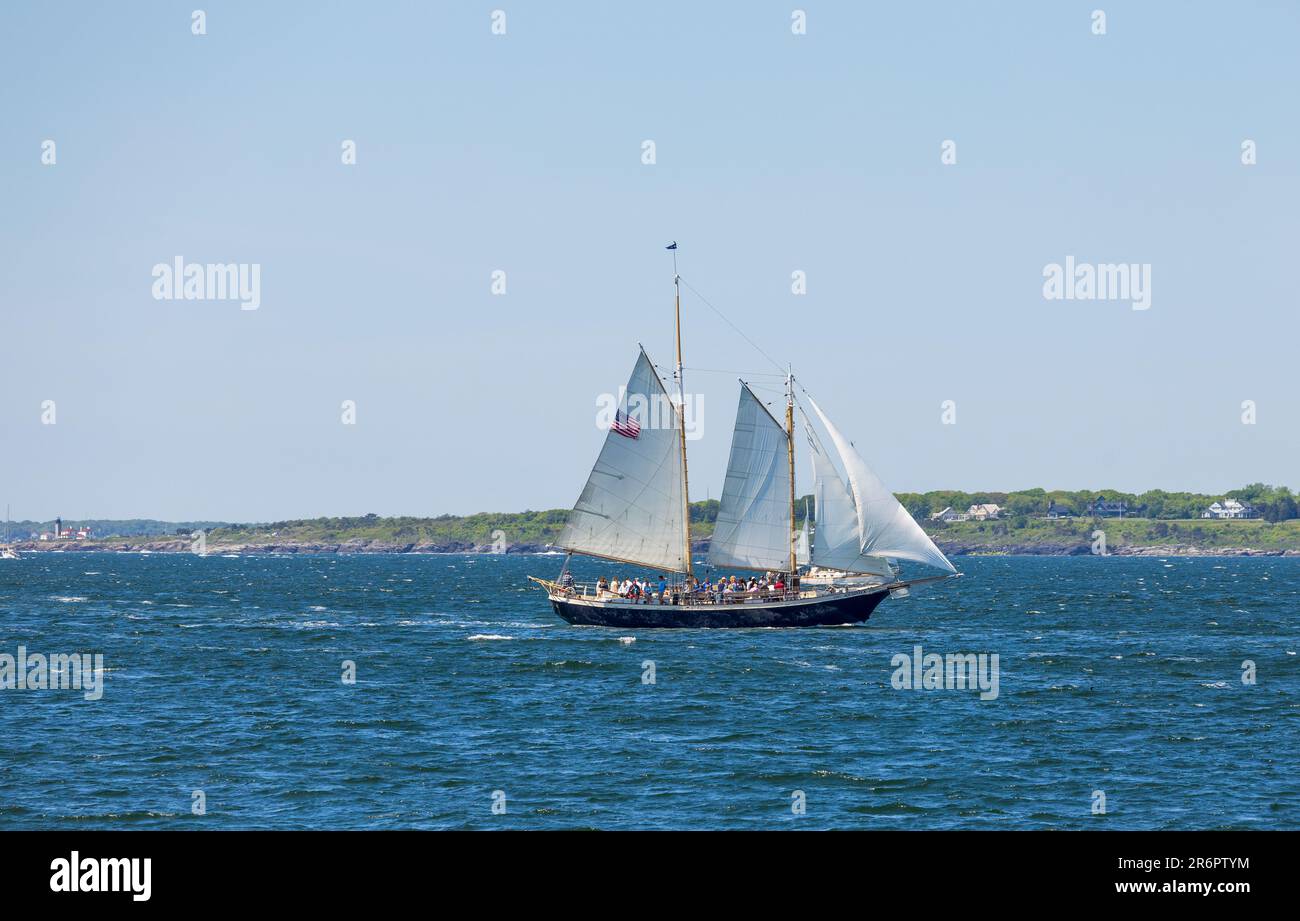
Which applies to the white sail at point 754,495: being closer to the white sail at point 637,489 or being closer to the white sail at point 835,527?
the white sail at point 835,527

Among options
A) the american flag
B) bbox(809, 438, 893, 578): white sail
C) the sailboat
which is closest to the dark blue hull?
Result: the sailboat

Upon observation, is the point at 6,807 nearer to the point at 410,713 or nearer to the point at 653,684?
the point at 410,713

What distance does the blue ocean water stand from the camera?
32625mm

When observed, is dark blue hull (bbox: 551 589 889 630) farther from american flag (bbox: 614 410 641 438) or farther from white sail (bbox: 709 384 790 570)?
american flag (bbox: 614 410 641 438)

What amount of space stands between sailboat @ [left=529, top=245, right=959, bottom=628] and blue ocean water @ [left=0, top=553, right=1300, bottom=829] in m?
1.97

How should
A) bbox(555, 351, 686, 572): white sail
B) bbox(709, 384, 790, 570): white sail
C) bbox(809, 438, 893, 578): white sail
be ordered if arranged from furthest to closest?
bbox(555, 351, 686, 572): white sail, bbox(709, 384, 790, 570): white sail, bbox(809, 438, 893, 578): white sail

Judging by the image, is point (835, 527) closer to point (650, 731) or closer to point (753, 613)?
point (753, 613)

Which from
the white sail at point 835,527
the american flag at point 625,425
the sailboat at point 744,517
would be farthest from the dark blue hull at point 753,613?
the american flag at point 625,425

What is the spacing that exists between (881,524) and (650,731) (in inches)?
1307

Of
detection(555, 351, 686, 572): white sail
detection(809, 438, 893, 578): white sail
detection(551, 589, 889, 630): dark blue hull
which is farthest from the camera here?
detection(551, 589, 889, 630): dark blue hull

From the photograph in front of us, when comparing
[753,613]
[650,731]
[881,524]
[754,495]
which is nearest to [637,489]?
[754,495]

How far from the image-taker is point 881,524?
74.8 metres
